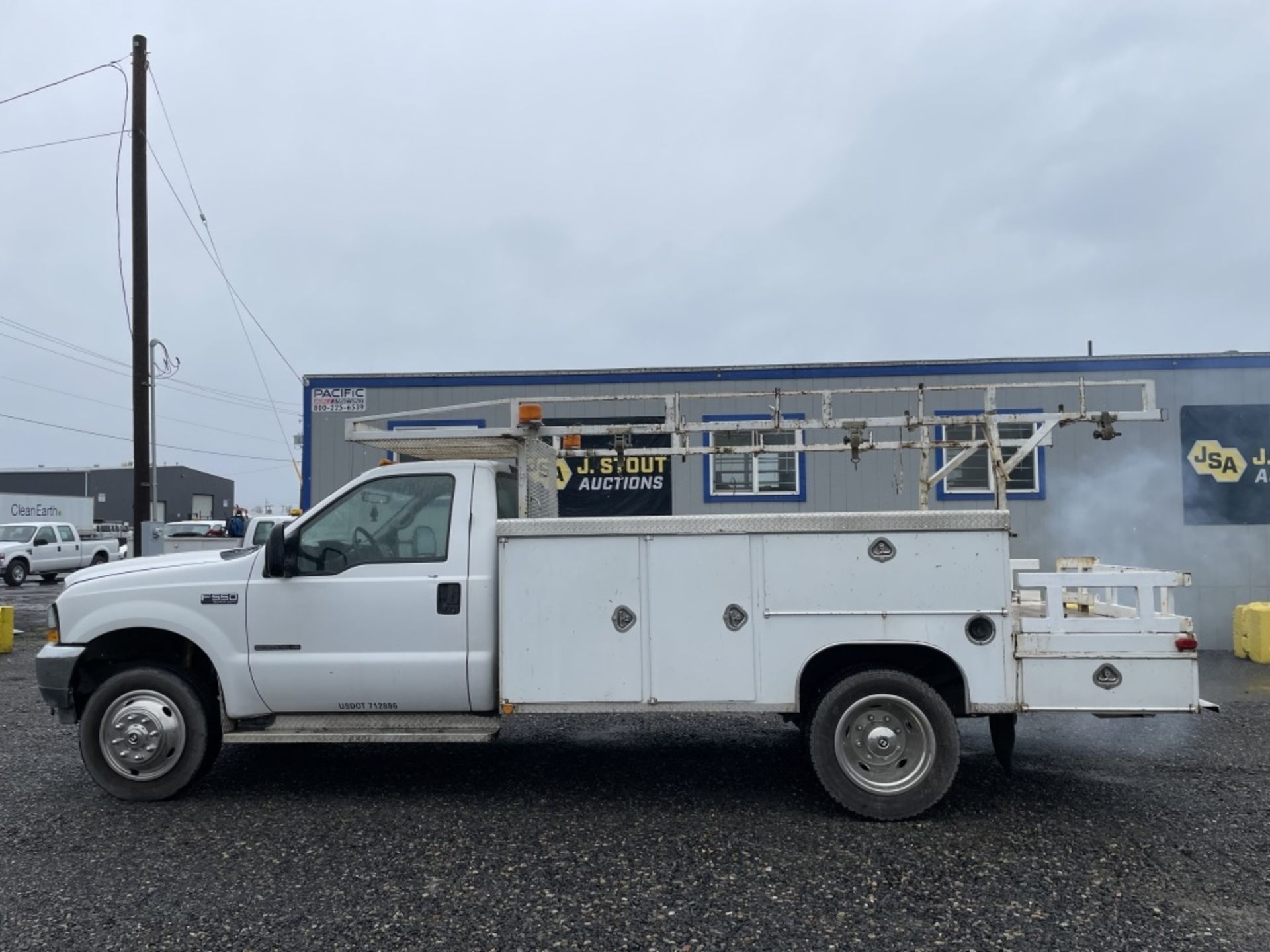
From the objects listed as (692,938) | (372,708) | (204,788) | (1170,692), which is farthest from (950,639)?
(204,788)

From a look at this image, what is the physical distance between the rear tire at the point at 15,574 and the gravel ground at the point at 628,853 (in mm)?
21244

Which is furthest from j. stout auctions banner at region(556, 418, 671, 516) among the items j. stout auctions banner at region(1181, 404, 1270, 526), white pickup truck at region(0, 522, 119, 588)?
white pickup truck at region(0, 522, 119, 588)

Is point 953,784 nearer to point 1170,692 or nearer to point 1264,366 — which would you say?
point 1170,692

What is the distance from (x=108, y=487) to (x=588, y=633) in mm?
68111

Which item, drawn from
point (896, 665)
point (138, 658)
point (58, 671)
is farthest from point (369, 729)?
point (896, 665)

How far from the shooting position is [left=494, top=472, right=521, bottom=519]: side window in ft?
18.3

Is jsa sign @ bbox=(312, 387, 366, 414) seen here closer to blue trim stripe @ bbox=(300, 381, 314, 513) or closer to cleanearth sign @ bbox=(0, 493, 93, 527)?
blue trim stripe @ bbox=(300, 381, 314, 513)

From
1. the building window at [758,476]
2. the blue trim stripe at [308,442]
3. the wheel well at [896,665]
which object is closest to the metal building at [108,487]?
the blue trim stripe at [308,442]

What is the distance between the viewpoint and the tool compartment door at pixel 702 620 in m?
5.11

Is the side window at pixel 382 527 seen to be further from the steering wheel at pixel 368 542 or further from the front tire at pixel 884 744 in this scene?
the front tire at pixel 884 744

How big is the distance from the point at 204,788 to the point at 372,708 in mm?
1362

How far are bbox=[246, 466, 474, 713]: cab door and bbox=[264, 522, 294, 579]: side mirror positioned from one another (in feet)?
0.17

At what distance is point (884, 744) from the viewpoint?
197 inches

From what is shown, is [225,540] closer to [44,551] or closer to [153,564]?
[153,564]
